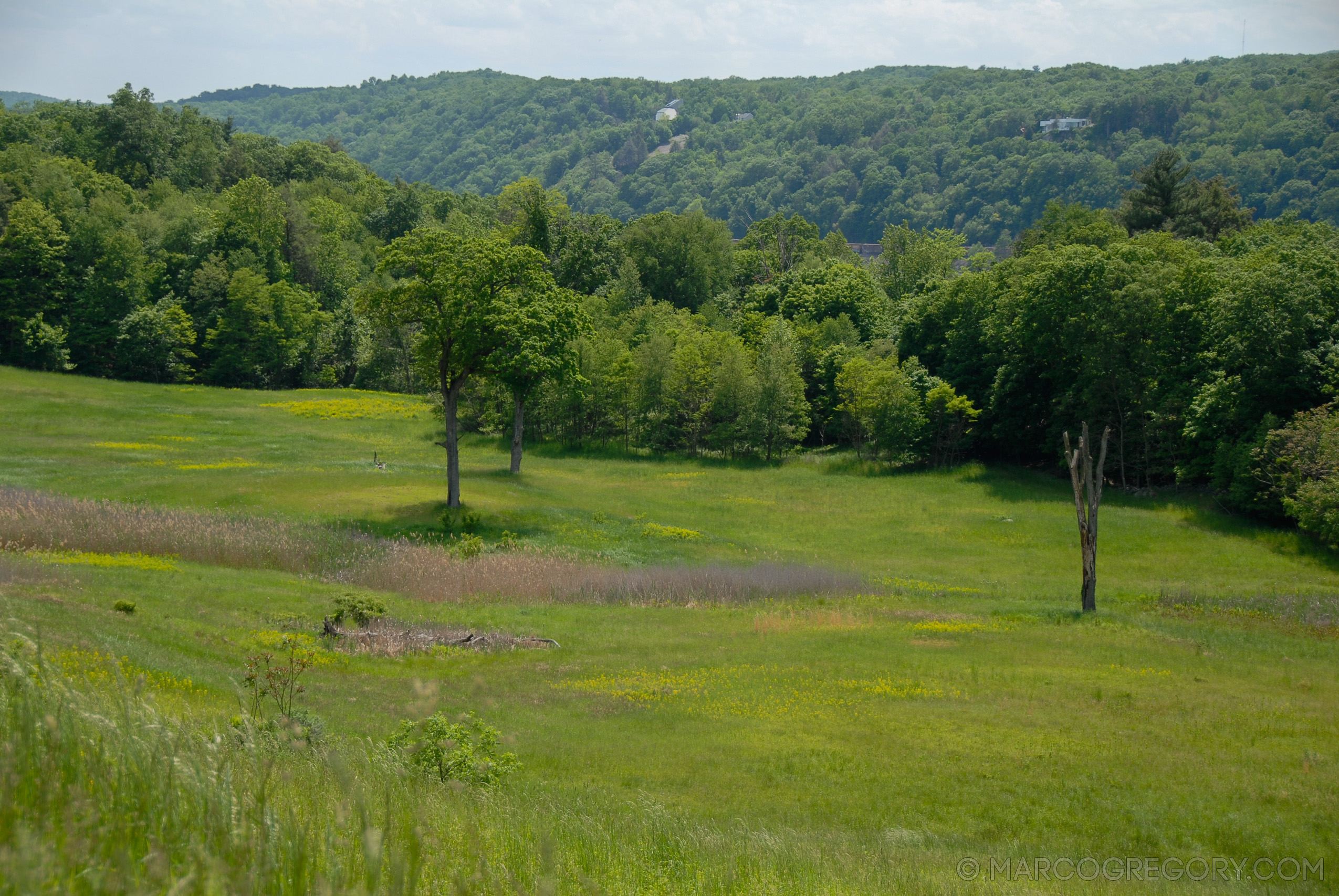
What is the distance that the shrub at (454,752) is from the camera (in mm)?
12367

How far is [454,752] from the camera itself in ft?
41.4

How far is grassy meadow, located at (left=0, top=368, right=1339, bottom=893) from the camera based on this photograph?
7.66 metres

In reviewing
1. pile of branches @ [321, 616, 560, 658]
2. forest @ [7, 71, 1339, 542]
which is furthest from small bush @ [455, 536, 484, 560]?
pile of branches @ [321, 616, 560, 658]

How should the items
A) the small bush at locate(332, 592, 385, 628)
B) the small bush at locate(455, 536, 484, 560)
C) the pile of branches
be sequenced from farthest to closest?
the small bush at locate(455, 536, 484, 560) → the small bush at locate(332, 592, 385, 628) → the pile of branches

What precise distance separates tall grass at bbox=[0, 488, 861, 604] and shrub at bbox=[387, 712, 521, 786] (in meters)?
15.3

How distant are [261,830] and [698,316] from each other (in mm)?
90368

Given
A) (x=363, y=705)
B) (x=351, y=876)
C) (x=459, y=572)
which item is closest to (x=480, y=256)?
(x=459, y=572)

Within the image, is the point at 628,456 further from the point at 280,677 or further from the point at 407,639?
the point at 280,677

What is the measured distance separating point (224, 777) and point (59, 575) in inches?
846

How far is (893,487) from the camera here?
60.4m

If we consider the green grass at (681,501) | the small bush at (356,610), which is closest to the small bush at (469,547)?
the green grass at (681,501)

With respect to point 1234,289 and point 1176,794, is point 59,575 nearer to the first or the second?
point 1176,794

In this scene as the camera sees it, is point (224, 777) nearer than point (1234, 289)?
Yes

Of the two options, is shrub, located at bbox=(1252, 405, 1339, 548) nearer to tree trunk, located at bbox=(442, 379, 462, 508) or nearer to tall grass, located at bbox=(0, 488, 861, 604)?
tall grass, located at bbox=(0, 488, 861, 604)
